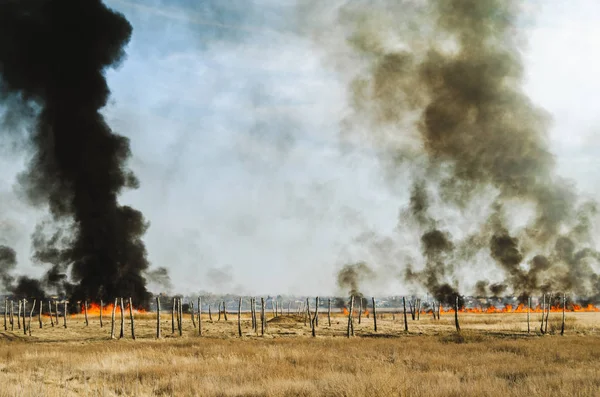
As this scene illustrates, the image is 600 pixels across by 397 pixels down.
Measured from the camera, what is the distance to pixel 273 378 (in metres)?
14.2

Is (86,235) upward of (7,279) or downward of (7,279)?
upward

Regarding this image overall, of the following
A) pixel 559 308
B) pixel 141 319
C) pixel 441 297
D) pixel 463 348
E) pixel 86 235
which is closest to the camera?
pixel 463 348

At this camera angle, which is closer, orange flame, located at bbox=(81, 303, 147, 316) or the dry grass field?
the dry grass field

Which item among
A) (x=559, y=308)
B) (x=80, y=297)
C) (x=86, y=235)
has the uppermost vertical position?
(x=86, y=235)

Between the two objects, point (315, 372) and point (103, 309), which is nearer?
point (315, 372)

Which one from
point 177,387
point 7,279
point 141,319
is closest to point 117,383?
point 177,387

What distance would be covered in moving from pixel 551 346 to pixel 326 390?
53.0ft

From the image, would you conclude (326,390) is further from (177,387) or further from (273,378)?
(177,387)

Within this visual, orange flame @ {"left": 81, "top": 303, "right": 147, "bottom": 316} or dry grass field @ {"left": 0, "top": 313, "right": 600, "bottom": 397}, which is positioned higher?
dry grass field @ {"left": 0, "top": 313, "right": 600, "bottom": 397}

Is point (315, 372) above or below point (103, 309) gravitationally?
above

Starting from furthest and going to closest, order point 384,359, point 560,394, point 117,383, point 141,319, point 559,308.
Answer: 1. point 559,308
2. point 141,319
3. point 384,359
4. point 117,383
5. point 560,394

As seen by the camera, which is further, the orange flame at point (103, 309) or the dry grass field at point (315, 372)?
the orange flame at point (103, 309)

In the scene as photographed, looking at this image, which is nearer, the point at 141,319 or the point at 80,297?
the point at 141,319

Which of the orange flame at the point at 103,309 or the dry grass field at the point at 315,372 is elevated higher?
the dry grass field at the point at 315,372
